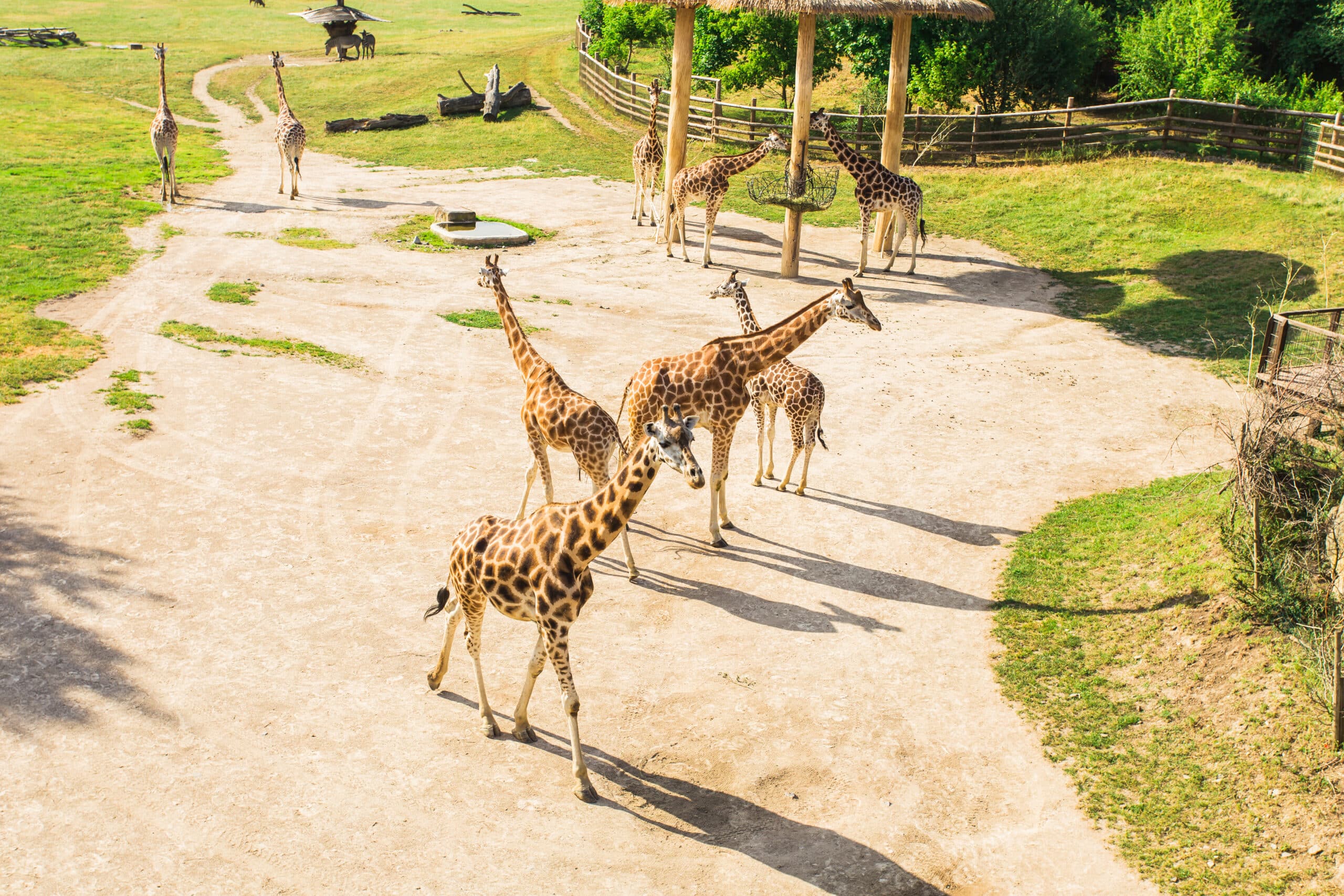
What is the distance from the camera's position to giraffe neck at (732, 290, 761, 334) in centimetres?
1542

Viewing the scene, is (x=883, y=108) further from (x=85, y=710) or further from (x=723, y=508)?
(x=85, y=710)

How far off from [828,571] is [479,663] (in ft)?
16.3

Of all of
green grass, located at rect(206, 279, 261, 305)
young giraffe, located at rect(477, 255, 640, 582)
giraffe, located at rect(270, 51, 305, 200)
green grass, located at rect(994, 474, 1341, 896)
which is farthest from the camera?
giraffe, located at rect(270, 51, 305, 200)

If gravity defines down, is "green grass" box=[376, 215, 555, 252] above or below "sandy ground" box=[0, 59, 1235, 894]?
above

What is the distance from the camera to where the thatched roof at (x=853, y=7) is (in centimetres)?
2330

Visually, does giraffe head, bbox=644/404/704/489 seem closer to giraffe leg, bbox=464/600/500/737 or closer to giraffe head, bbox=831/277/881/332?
giraffe leg, bbox=464/600/500/737

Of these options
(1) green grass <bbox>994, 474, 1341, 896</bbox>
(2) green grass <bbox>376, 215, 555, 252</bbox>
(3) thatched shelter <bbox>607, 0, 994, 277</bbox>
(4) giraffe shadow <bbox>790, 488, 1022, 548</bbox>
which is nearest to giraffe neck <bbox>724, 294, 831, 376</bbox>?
(4) giraffe shadow <bbox>790, 488, 1022, 548</bbox>

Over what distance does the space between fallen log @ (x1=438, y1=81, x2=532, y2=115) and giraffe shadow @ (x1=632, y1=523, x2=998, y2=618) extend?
3162 centimetres

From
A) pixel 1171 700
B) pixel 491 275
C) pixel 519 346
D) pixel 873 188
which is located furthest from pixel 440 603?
pixel 873 188

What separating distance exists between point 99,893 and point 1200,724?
9.59 metres

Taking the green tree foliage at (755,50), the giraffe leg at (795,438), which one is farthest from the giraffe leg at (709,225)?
the green tree foliage at (755,50)

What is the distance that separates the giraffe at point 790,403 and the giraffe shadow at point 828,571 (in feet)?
5.02

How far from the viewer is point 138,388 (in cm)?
1711

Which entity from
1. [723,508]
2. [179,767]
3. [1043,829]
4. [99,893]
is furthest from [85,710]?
[1043,829]
